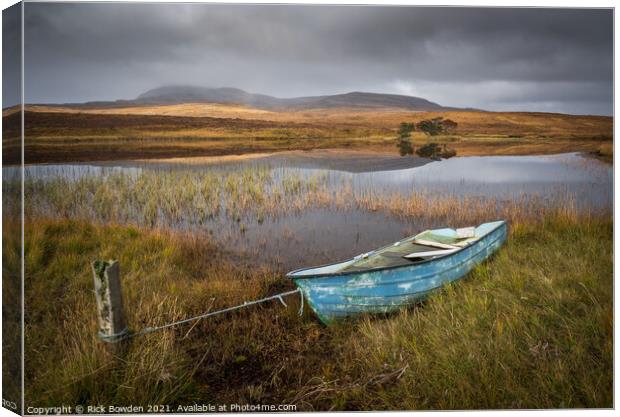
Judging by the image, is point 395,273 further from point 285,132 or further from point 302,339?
point 285,132

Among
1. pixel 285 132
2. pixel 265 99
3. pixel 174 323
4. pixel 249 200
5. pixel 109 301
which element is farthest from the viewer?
pixel 249 200

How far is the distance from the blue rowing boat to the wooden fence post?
137 centimetres

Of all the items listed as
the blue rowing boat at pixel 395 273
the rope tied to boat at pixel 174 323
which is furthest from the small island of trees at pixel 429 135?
the rope tied to boat at pixel 174 323

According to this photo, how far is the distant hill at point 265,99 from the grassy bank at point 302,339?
1.19 metres

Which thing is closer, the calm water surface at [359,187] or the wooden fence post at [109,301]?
the wooden fence post at [109,301]

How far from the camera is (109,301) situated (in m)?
4.07

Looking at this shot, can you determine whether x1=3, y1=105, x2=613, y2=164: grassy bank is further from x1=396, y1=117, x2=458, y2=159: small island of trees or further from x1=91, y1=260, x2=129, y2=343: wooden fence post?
x1=91, y1=260, x2=129, y2=343: wooden fence post

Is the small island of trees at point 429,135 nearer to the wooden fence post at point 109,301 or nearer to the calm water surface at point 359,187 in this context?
the calm water surface at point 359,187

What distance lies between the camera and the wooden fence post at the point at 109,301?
158 inches

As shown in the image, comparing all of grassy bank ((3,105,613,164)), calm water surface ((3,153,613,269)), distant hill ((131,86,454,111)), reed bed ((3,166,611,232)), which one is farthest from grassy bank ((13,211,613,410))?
distant hill ((131,86,454,111))

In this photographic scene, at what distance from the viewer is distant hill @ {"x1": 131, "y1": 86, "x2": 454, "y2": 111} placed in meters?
4.73

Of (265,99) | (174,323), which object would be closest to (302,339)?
(174,323)

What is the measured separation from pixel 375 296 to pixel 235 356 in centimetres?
128

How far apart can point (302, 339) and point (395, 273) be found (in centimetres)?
97
